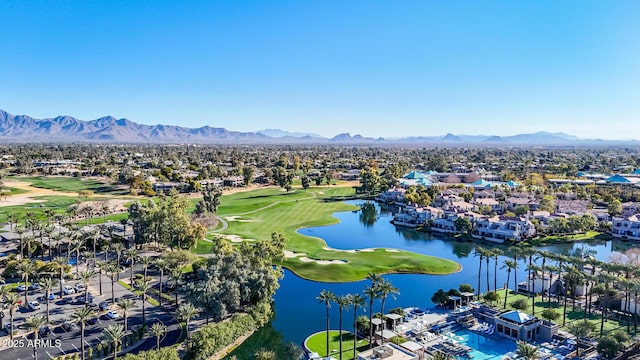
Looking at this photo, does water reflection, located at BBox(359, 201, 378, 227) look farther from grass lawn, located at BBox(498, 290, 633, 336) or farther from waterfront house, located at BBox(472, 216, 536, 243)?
grass lawn, located at BBox(498, 290, 633, 336)

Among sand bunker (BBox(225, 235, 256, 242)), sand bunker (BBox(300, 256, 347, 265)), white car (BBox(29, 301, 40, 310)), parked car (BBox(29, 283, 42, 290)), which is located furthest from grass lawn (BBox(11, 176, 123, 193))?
white car (BBox(29, 301, 40, 310))

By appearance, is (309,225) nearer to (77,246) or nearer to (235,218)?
(235,218)

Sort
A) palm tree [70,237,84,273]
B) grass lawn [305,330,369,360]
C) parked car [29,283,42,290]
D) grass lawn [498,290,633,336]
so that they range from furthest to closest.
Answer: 1. palm tree [70,237,84,273]
2. parked car [29,283,42,290]
3. grass lawn [498,290,633,336]
4. grass lawn [305,330,369,360]

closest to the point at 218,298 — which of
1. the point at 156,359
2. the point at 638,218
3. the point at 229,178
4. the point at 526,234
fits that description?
the point at 156,359

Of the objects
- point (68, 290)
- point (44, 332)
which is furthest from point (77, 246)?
point (44, 332)

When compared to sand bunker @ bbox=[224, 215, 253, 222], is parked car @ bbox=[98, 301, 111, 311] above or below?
below

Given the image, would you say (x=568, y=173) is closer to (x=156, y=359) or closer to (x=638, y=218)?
(x=638, y=218)
